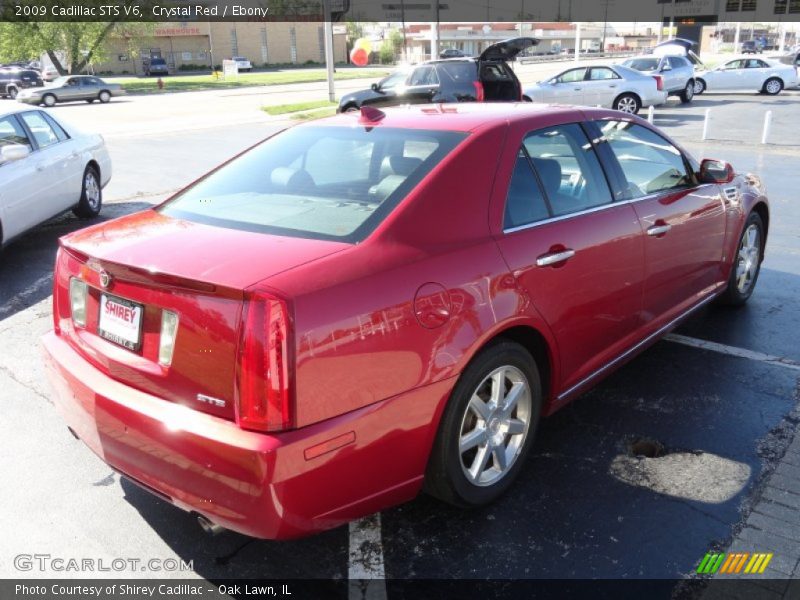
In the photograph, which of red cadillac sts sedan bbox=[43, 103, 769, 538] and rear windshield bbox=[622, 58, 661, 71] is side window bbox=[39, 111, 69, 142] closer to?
red cadillac sts sedan bbox=[43, 103, 769, 538]

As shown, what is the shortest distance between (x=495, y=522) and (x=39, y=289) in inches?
199

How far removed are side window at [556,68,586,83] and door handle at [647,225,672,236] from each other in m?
18.1

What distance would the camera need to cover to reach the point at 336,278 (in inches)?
98.7

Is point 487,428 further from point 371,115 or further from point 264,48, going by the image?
point 264,48

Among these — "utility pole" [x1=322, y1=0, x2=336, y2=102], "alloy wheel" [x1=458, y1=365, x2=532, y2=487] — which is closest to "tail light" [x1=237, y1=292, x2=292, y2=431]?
"alloy wheel" [x1=458, y1=365, x2=532, y2=487]

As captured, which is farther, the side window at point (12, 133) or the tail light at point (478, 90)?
the tail light at point (478, 90)

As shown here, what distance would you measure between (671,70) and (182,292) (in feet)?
83.0

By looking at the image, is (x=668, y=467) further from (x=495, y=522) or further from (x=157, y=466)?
(x=157, y=466)

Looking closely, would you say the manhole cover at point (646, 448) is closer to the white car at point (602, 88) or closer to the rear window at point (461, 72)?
the rear window at point (461, 72)

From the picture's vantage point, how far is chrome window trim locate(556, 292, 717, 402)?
3607 millimetres

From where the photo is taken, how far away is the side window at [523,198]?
3215mm

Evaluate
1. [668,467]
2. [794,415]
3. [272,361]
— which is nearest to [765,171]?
[794,415]

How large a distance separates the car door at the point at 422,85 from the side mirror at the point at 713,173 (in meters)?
12.6

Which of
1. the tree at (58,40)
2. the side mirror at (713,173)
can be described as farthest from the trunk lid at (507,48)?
the tree at (58,40)
